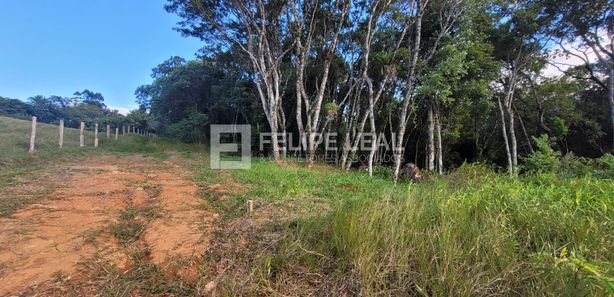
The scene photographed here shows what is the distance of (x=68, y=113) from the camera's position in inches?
1556

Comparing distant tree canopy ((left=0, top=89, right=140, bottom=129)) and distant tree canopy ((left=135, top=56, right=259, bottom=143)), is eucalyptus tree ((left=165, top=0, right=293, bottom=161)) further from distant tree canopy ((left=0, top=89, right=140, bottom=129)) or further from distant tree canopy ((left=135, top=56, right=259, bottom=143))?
distant tree canopy ((left=0, top=89, right=140, bottom=129))

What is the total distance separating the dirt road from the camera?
197 centimetres

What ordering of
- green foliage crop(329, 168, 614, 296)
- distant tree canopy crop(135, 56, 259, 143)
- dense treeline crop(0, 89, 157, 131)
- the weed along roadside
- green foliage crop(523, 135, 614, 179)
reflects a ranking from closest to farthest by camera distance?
1. green foliage crop(329, 168, 614, 296)
2. the weed along roadside
3. green foliage crop(523, 135, 614, 179)
4. distant tree canopy crop(135, 56, 259, 143)
5. dense treeline crop(0, 89, 157, 131)

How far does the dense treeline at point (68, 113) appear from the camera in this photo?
32.0 meters

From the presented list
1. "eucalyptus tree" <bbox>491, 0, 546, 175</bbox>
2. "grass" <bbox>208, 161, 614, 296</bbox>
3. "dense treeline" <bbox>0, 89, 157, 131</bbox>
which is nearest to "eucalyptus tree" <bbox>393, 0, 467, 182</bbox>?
"eucalyptus tree" <bbox>491, 0, 546, 175</bbox>

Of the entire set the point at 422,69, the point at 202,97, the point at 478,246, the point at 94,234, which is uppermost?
the point at 202,97

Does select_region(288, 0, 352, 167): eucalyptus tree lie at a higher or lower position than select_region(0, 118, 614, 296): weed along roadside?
higher

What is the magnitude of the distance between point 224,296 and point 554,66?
51.9 ft

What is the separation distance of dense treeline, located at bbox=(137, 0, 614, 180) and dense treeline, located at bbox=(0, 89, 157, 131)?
21.5 metres

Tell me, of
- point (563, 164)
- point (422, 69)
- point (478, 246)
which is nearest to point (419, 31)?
point (422, 69)

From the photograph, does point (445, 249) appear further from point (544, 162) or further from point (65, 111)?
point (65, 111)

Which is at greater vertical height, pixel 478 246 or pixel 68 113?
pixel 68 113

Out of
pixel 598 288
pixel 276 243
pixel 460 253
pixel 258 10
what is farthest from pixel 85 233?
pixel 258 10

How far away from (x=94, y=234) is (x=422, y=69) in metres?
10.2
